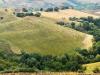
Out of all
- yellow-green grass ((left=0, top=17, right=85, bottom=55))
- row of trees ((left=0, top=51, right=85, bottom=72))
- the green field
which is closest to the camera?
row of trees ((left=0, top=51, right=85, bottom=72))

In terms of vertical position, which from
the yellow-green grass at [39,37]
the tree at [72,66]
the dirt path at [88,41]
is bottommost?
the dirt path at [88,41]

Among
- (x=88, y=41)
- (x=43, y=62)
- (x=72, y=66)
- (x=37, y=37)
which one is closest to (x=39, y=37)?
(x=37, y=37)

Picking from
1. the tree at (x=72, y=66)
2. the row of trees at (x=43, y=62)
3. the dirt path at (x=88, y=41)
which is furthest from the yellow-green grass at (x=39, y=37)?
the tree at (x=72, y=66)

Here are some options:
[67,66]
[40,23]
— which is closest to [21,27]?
[40,23]

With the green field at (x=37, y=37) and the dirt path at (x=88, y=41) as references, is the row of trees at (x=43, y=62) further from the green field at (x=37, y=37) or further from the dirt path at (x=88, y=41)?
the dirt path at (x=88, y=41)

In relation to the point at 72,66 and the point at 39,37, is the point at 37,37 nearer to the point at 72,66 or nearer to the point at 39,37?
the point at 39,37

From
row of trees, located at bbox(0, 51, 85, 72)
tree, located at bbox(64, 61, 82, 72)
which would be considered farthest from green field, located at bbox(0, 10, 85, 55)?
tree, located at bbox(64, 61, 82, 72)

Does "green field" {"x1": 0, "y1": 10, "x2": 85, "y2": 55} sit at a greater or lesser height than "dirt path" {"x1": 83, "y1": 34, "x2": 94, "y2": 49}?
greater

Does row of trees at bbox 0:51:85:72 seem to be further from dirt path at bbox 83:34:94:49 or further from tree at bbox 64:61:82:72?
dirt path at bbox 83:34:94:49
